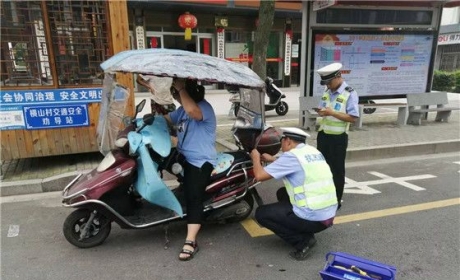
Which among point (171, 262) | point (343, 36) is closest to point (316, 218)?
point (171, 262)

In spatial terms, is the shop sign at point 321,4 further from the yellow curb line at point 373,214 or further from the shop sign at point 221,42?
the shop sign at point 221,42

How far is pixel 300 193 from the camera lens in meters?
2.97

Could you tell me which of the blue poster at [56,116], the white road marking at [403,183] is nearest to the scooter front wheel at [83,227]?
the blue poster at [56,116]

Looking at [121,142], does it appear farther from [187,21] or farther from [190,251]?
[187,21]

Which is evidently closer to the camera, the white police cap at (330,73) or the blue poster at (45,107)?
the white police cap at (330,73)

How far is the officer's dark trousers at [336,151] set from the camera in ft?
12.7

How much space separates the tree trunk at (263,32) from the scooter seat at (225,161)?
2958 millimetres

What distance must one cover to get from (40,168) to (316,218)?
4200mm

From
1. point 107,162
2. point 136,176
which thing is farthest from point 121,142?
point 136,176

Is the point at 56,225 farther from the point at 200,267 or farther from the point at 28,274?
the point at 200,267

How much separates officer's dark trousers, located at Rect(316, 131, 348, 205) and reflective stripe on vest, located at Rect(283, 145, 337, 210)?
977mm

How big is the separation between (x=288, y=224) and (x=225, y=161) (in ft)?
2.82

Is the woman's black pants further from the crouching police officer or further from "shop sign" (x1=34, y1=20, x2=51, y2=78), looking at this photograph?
"shop sign" (x1=34, y1=20, x2=51, y2=78)

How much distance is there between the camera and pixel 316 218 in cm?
298
